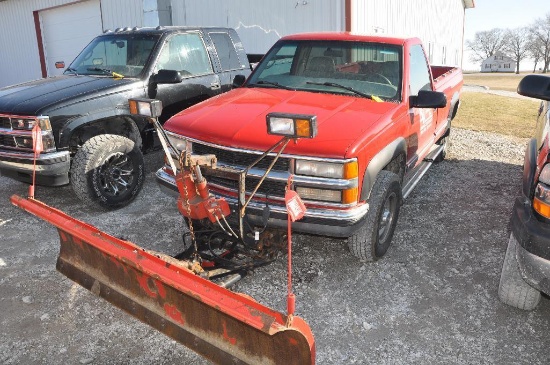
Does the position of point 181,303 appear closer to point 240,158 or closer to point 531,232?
point 240,158

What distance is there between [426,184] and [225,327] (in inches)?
171

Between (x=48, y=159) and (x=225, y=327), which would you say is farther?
(x=48, y=159)

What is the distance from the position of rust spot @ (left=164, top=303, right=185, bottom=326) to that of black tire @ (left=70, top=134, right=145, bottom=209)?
2526mm

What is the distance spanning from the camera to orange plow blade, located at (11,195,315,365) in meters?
2.11

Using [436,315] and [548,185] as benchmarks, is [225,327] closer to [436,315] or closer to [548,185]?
[436,315]

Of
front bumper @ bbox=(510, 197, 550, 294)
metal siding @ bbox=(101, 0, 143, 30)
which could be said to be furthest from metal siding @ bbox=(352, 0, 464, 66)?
metal siding @ bbox=(101, 0, 143, 30)

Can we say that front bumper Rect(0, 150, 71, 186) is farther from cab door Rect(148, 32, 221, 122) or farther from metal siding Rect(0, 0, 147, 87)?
metal siding Rect(0, 0, 147, 87)

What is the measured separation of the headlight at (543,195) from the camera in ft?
8.57

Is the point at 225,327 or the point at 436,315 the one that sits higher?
the point at 225,327

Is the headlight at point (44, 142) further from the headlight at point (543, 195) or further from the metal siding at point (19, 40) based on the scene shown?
the metal siding at point (19, 40)

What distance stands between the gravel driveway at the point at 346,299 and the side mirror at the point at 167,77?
4.78ft

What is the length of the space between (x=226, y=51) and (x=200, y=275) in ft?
14.3

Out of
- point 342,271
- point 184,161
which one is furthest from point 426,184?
point 184,161

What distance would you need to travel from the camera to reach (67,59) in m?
14.1
